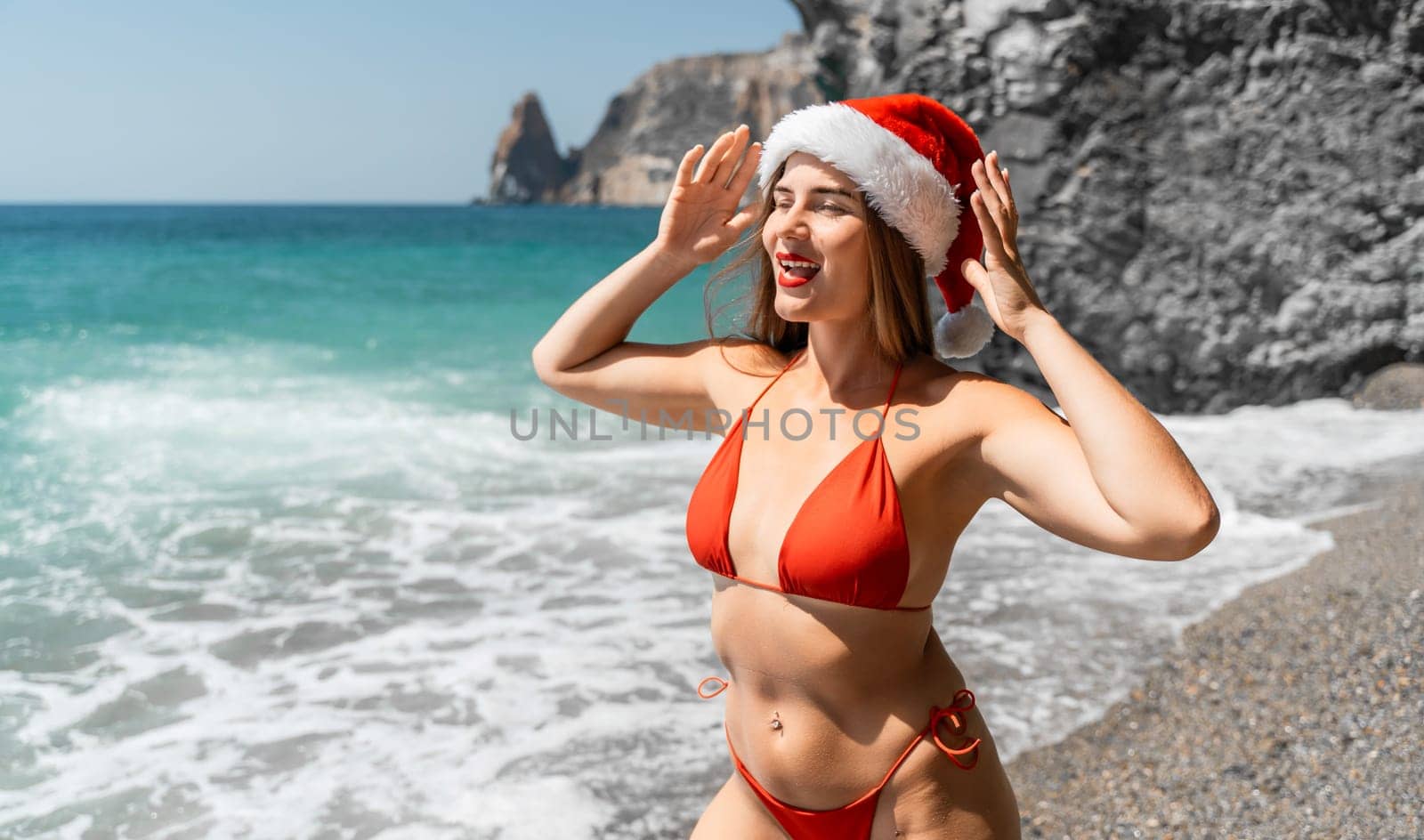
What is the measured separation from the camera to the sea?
4383 millimetres

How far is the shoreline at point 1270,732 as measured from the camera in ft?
11.8

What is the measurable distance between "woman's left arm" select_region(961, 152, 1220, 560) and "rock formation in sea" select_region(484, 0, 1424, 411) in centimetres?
912

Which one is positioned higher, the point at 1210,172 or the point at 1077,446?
the point at 1210,172

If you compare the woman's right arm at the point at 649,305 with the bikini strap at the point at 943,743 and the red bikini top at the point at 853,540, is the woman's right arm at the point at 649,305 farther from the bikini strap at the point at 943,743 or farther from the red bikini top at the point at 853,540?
the bikini strap at the point at 943,743

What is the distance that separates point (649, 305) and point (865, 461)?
0.67m

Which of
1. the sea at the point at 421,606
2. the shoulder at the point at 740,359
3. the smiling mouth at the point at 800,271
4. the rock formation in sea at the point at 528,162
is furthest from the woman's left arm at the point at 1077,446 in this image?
the rock formation in sea at the point at 528,162

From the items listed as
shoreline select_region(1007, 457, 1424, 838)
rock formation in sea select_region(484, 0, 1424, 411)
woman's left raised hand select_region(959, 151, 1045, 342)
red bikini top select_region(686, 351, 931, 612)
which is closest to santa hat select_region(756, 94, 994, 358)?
woman's left raised hand select_region(959, 151, 1045, 342)

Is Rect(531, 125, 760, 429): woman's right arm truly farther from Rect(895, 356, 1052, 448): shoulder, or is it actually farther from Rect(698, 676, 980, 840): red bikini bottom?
Rect(698, 676, 980, 840): red bikini bottom

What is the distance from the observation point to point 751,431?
2217 millimetres

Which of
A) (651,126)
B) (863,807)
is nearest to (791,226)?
(863,807)

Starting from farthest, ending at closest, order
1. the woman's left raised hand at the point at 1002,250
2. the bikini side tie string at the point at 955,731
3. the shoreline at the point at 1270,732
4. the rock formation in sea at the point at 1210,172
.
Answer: the rock formation in sea at the point at 1210,172, the shoreline at the point at 1270,732, the bikini side tie string at the point at 955,731, the woman's left raised hand at the point at 1002,250

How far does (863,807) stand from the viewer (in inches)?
79.6

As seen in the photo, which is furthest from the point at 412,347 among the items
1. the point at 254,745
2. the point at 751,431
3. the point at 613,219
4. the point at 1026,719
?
the point at 613,219

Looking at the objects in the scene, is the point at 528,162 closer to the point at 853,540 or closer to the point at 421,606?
the point at 421,606
